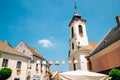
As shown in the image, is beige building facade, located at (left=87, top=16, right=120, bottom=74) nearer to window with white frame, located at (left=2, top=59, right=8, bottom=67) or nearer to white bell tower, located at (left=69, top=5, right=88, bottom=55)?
white bell tower, located at (left=69, top=5, right=88, bottom=55)

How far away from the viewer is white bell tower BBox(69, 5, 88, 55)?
3327cm

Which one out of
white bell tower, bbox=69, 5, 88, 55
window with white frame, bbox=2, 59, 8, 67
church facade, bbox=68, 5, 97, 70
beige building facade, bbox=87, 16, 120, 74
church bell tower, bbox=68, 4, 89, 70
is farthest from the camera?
white bell tower, bbox=69, 5, 88, 55

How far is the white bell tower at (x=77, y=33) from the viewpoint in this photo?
3327cm

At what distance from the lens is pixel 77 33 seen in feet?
112

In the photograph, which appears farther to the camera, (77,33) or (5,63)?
(77,33)

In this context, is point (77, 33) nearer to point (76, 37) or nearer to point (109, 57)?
point (76, 37)

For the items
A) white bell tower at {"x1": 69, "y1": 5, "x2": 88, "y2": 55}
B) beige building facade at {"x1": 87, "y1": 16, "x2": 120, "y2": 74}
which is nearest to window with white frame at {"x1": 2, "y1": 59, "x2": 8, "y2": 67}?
beige building facade at {"x1": 87, "y1": 16, "x2": 120, "y2": 74}

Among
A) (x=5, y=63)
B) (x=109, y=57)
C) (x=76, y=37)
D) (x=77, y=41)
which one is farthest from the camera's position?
(x=76, y=37)

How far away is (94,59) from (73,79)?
497 inches

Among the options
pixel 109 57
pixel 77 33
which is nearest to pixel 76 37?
pixel 77 33

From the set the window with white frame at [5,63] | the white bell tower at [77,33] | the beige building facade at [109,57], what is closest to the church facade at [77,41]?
the white bell tower at [77,33]

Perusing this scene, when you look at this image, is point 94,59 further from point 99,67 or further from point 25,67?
point 25,67

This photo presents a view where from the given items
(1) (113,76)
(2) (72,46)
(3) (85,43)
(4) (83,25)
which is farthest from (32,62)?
(1) (113,76)

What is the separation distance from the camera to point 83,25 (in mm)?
35500
